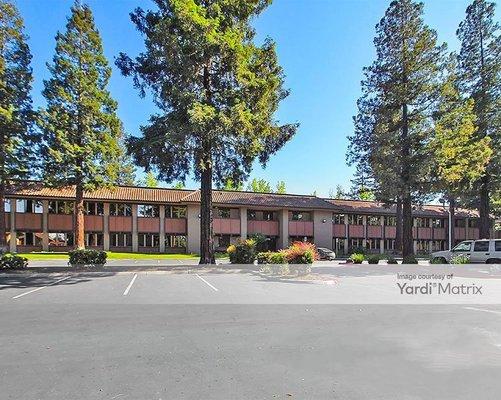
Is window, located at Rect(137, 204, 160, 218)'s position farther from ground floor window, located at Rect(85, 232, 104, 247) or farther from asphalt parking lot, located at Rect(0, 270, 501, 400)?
asphalt parking lot, located at Rect(0, 270, 501, 400)

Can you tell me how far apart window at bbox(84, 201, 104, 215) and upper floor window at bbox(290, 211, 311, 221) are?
808 inches

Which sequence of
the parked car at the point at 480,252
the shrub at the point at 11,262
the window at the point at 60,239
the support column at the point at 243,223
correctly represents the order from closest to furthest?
1. the shrub at the point at 11,262
2. the parked car at the point at 480,252
3. the window at the point at 60,239
4. the support column at the point at 243,223

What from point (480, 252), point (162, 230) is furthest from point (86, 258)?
point (480, 252)

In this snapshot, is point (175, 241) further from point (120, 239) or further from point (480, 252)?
point (480, 252)

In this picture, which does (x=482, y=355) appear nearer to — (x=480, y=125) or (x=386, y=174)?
(x=386, y=174)

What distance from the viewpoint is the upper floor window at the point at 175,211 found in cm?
4431

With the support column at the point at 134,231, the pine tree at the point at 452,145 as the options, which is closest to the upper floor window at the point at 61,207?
the support column at the point at 134,231

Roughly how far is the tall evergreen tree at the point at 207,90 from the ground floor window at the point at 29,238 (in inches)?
863

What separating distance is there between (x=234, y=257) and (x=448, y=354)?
18465mm

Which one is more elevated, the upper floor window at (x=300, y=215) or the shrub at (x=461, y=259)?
the upper floor window at (x=300, y=215)

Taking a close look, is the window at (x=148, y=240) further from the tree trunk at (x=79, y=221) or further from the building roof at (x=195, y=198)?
the tree trunk at (x=79, y=221)

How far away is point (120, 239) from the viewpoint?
1698 inches

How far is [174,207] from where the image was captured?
44.8 metres

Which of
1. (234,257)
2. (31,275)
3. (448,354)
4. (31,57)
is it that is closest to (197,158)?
(234,257)
